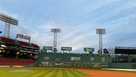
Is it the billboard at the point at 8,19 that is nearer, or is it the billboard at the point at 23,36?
the billboard at the point at 8,19

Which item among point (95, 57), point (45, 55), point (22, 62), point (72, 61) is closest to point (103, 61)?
point (95, 57)

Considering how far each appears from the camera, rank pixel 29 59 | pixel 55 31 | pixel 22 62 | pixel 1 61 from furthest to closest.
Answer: pixel 55 31 < pixel 29 59 < pixel 22 62 < pixel 1 61

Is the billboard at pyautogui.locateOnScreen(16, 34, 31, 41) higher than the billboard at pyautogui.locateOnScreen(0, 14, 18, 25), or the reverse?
the billboard at pyautogui.locateOnScreen(0, 14, 18, 25)

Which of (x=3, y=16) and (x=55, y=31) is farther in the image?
(x=55, y=31)

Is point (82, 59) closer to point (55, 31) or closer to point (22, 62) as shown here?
point (22, 62)

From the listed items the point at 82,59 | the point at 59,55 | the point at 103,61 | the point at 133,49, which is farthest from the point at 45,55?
the point at 133,49

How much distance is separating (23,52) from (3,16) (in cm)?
1609

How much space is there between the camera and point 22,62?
11162cm

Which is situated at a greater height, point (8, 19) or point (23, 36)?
point (8, 19)

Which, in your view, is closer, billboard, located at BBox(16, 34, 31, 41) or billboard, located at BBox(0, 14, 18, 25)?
billboard, located at BBox(0, 14, 18, 25)

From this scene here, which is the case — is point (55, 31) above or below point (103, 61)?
above

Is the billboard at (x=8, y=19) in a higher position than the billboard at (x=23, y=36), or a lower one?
higher

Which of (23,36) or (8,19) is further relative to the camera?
(23,36)

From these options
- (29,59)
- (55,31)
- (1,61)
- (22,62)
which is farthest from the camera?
(55,31)
